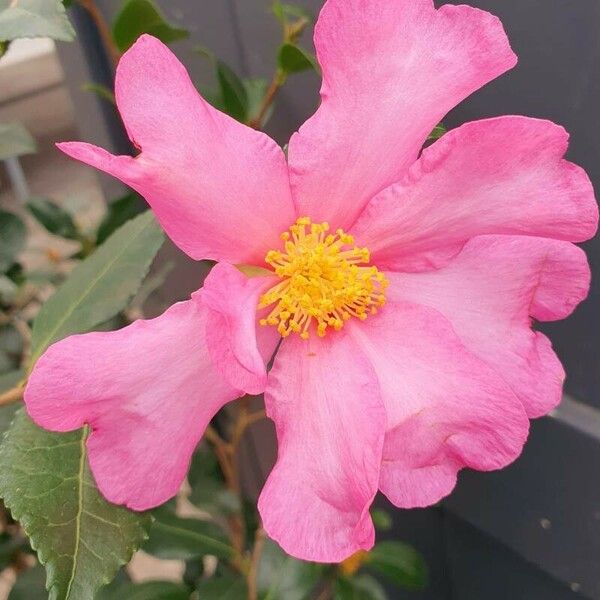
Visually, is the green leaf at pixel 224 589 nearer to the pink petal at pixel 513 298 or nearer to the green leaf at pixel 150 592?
the green leaf at pixel 150 592

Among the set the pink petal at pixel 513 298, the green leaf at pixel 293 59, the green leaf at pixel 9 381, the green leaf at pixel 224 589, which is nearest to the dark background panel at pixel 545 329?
the green leaf at pixel 293 59

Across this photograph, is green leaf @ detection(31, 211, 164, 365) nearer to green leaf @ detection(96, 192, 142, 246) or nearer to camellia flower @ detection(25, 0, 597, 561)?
camellia flower @ detection(25, 0, 597, 561)

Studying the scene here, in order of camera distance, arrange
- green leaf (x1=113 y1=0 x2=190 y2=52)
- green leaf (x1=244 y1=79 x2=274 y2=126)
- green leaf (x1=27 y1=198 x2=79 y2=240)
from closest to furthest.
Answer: green leaf (x1=113 y1=0 x2=190 y2=52) < green leaf (x1=244 y1=79 x2=274 y2=126) < green leaf (x1=27 y1=198 x2=79 y2=240)

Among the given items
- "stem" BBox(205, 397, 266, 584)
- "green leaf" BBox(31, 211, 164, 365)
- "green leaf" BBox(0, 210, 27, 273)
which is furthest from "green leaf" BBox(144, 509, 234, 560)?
"green leaf" BBox(0, 210, 27, 273)

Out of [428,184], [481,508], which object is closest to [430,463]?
[428,184]

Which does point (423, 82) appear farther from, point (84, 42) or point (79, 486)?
point (84, 42)

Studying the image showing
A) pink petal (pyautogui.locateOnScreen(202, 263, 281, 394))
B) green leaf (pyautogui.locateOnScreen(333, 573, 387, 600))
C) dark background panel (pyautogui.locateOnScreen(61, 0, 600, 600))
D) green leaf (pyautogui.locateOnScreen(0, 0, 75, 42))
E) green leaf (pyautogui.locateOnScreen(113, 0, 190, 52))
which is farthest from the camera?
green leaf (pyautogui.locateOnScreen(333, 573, 387, 600))

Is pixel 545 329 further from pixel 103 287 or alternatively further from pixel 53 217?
pixel 53 217
